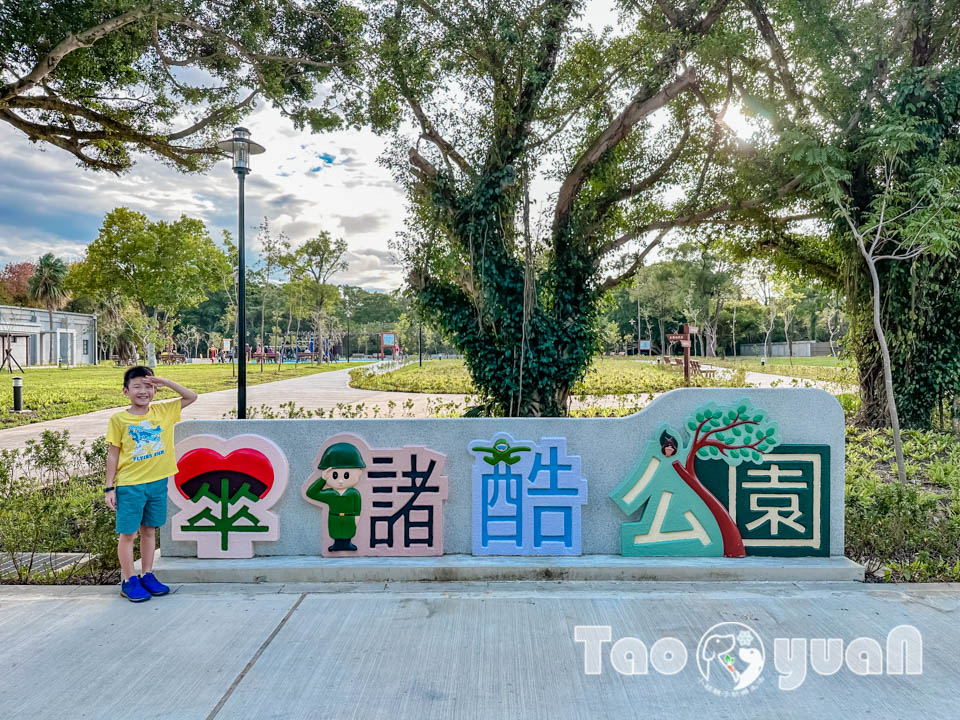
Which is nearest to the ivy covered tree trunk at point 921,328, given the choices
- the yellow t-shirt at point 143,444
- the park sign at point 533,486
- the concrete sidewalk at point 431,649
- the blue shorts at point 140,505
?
the park sign at point 533,486

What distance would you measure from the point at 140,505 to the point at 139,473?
19cm

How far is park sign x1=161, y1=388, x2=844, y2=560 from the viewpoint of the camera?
386 cm

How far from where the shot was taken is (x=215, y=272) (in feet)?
103

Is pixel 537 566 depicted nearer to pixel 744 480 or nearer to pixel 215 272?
pixel 744 480

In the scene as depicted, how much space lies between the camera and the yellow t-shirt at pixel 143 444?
3.38 meters

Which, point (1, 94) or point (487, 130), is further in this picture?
point (487, 130)

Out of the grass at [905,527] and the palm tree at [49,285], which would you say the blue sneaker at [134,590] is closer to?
the grass at [905,527]

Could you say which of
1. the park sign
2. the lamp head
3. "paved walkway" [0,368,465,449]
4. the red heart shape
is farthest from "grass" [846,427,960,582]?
the lamp head

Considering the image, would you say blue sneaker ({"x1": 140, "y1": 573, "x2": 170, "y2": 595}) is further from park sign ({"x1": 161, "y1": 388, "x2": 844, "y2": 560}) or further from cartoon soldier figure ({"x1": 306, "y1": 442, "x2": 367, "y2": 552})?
cartoon soldier figure ({"x1": 306, "y1": 442, "x2": 367, "y2": 552})

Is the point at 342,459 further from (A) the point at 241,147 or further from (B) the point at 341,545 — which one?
(A) the point at 241,147

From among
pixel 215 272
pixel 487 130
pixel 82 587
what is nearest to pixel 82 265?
pixel 215 272

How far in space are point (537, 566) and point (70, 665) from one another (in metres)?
2.54

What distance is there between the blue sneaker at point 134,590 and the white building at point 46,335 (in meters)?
37.3

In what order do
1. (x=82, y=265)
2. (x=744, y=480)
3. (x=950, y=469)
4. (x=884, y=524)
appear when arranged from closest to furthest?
(x=744, y=480) < (x=884, y=524) < (x=950, y=469) < (x=82, y=265)
